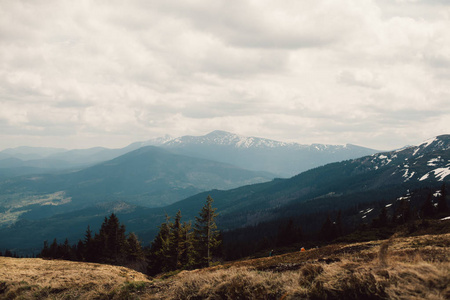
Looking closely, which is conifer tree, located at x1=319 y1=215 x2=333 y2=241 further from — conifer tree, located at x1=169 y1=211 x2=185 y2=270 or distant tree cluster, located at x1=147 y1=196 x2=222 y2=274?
conifer tree, located at x1=169 y1=211 x2=185 y2=270

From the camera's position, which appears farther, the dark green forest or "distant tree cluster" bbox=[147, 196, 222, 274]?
the dark green forest

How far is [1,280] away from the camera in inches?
711

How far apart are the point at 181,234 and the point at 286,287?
42.1 m

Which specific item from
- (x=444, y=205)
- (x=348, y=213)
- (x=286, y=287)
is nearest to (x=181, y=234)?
(x=286, y=287)

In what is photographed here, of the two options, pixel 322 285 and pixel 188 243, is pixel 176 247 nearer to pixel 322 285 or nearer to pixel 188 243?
pixel 188 243

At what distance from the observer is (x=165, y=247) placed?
48688 mm

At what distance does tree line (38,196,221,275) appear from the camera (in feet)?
154

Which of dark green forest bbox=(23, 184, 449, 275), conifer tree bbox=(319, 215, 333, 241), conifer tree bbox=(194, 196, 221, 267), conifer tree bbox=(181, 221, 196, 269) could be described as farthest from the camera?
conifer tree bbox=(319, 215, 333, 241)

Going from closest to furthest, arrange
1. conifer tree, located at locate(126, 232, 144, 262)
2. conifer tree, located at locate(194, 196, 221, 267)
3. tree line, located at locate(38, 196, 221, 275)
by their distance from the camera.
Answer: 1. conifer tree, located at locate(194, 196, 221, 267)
2. tree line, located at locate(38, 196, 221, 275)
3. conifer tree, located at locate(126, 232, 144, 262)


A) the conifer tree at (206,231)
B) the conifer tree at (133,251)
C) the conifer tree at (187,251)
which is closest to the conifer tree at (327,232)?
the conifer tree at (206,231)

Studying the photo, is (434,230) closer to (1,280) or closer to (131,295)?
(131,295)

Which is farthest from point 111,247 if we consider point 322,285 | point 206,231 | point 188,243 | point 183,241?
point 322,285

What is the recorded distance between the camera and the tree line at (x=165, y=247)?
4684cm

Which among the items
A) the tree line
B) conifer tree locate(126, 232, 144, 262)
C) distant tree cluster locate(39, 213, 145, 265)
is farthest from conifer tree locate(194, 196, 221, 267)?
conifer tree locate(126, 232, 144, 262)
